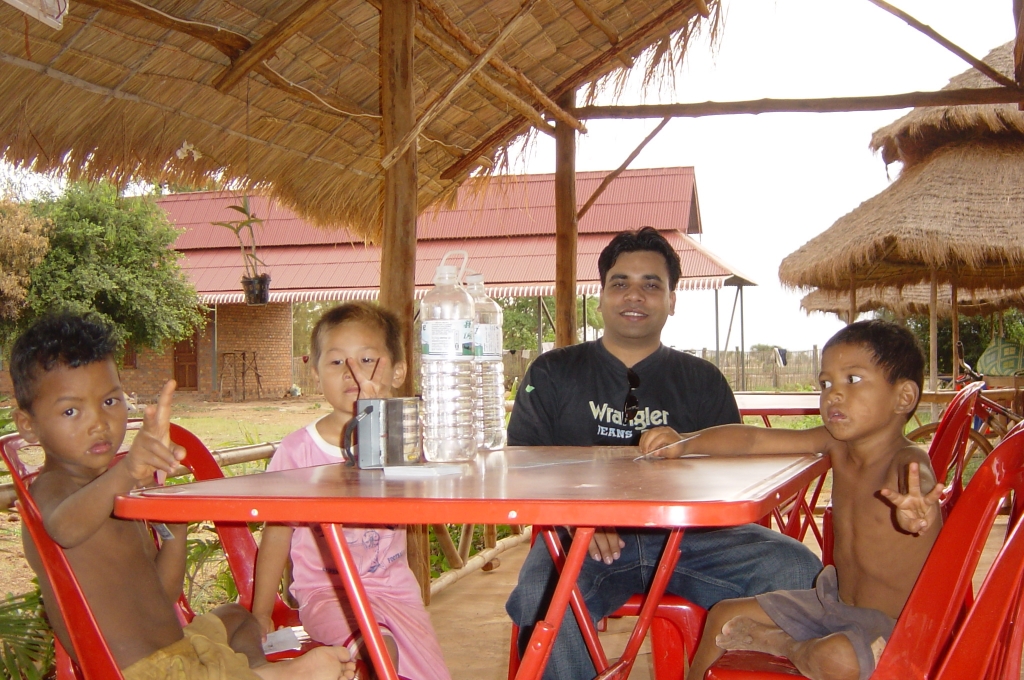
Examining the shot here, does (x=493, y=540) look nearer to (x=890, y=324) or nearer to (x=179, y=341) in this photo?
(x=890, y=324)

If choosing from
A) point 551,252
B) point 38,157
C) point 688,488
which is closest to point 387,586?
point 688,488

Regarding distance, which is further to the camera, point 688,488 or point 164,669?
point 164,669

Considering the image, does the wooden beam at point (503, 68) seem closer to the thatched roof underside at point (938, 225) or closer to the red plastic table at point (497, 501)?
the red plastic table at point (497, 501)

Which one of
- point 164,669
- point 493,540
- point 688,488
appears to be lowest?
point 493,540

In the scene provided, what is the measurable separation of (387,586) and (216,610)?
383 millimetres

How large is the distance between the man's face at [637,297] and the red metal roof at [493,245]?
39.5 feet

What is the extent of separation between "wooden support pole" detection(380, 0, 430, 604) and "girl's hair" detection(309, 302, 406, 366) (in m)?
1.42

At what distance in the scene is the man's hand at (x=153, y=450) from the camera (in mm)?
1451

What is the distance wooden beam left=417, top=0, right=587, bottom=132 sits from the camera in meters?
4.44

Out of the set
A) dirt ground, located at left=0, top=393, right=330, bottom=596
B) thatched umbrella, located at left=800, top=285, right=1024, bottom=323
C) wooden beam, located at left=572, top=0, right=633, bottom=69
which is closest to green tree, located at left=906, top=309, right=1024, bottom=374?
thatched umbrella, located at left=800, top=285, right=1024, bottom=323

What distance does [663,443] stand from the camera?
6.91ft

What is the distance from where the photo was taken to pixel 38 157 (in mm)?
4504

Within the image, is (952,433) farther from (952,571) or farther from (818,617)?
(952,571)

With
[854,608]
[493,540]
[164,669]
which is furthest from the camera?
[493,540]
